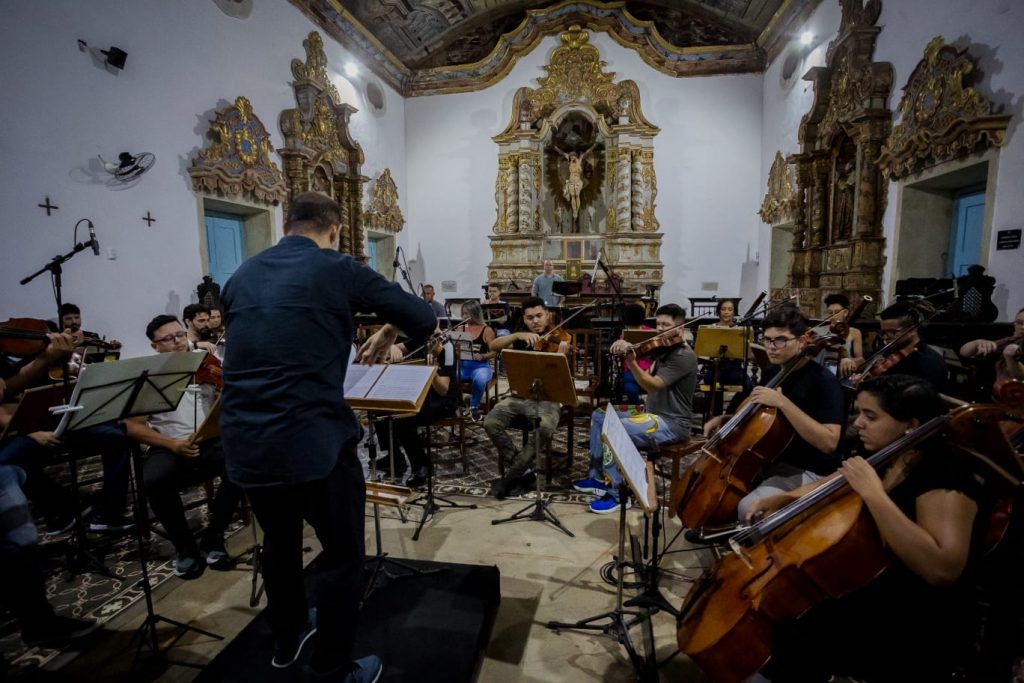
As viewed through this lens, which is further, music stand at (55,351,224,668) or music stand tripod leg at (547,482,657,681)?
music stand tripod leg at (547,482,657,681)

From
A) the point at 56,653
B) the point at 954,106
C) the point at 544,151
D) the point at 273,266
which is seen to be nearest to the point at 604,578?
the point at 273,266

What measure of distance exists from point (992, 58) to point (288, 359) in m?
6.56

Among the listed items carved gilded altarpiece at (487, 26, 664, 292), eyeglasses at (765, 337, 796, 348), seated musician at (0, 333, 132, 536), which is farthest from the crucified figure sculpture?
seated musician at (0, 333, 132, 536)

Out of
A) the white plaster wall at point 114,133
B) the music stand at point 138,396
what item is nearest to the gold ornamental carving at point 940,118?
the music stand at point 138,396

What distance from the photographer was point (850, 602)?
1.64 meters

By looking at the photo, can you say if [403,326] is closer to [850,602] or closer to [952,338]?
[850,602]

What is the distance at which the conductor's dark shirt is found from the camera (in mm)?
1581

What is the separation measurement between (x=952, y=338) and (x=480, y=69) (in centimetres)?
1127

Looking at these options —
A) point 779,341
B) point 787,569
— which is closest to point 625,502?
point 787,569

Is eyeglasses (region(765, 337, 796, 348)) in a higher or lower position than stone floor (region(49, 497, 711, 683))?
higher

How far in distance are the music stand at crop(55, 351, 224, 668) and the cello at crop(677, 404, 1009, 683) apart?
2.20m

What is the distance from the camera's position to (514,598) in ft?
8.90

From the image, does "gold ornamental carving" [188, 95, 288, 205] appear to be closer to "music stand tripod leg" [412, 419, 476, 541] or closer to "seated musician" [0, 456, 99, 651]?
"seated musician" [0, 456, 99, 651]

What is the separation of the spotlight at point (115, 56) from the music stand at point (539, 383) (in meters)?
5.59
